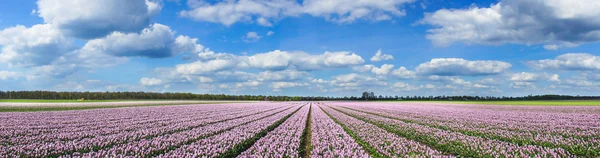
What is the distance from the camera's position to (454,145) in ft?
37.7

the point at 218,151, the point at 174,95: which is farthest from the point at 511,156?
the point at 174,95

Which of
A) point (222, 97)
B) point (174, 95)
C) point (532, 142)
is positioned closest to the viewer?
point (532, 142)

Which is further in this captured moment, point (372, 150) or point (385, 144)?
point (385, 144)

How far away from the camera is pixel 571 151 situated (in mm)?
10156

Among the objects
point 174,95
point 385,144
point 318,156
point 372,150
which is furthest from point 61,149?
point 174,95

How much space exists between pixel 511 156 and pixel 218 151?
8.74 m

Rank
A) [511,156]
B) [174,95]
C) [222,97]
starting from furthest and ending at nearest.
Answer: [222,97], [174,95], [511,156]

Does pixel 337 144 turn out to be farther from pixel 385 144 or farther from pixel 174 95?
pixel 174 95

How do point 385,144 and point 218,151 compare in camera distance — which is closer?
point 218,151

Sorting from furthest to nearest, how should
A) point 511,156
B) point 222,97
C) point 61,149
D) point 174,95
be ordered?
1. point 222,97
2. point 174,95
3. point 61,149
4. point 511,156

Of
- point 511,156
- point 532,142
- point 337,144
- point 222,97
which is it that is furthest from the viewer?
point 222,97

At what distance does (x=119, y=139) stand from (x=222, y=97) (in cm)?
15293

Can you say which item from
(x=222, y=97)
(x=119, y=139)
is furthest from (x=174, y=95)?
(x=119, y=139)

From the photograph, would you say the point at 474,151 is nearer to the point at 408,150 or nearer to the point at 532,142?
the point at 408,150
